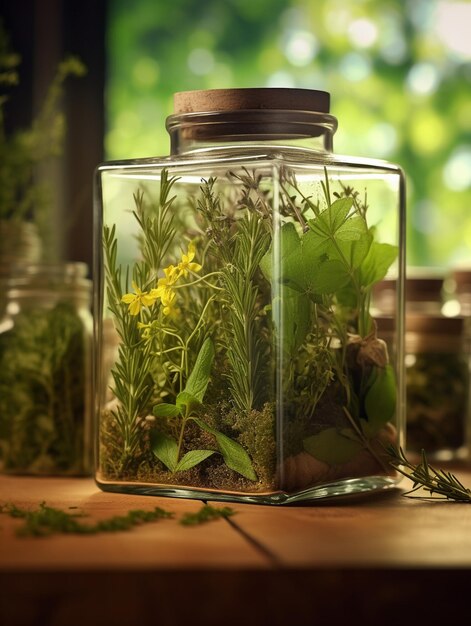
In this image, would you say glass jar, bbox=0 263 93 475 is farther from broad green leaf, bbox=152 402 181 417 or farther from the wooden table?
the wooden table

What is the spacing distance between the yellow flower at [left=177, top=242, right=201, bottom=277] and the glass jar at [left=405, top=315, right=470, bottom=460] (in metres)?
0.36

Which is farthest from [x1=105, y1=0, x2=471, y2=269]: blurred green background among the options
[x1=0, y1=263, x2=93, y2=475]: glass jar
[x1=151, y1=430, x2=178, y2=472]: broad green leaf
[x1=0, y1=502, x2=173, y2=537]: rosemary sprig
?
[x1=0, y1=502, x2=173, y2=537]: rosemary sprig

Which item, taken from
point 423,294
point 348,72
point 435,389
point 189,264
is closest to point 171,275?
point 189,264

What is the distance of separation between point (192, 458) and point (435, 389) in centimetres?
39

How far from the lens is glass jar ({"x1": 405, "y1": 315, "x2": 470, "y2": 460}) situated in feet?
3.69

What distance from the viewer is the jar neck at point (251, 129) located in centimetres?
86

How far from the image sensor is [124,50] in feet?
5.18

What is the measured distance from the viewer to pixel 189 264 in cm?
85

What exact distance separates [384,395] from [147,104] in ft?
2.85

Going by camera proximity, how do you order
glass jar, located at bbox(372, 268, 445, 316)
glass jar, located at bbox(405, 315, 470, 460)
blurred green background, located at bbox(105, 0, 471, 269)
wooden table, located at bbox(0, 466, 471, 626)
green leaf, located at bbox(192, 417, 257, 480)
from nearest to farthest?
wooden table, located at bbox(0, 466, 471, 626) < green leaf, located at bbox(192, 417, 257, 480) < glass jar, located at bbox(405, 315, 470, 460) < glass jar, located at bbox(372, 268, 445, 316) < blurred green background, located at bbox(105, 0, 471, 269)

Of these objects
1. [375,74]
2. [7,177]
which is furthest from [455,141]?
[7,177]

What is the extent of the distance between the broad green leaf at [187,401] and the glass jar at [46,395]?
0.69 ft

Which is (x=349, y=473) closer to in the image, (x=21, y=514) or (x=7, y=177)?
(x=21, y=514)

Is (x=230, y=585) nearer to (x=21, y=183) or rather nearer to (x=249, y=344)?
(x=249, y=344)
